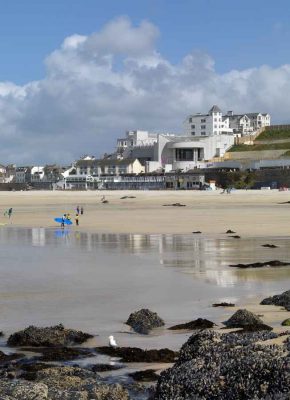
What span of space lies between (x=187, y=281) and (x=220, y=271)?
1998 millimetres

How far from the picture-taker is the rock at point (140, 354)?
323 inches

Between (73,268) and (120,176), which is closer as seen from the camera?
(73,268)

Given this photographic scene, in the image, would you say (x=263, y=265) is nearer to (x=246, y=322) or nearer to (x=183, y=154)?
(x=246, y=322)

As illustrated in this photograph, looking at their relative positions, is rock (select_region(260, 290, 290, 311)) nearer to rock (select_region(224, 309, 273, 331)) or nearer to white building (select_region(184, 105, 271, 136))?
rock (select_region(224, 309, 273, 331))

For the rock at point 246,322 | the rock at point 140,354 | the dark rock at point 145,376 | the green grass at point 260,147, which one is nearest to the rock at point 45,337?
the rock at point 140,354

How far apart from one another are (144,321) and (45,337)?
1.71 metres

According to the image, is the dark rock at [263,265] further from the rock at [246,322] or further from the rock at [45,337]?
the rock at [45,337]

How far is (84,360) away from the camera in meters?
8.44

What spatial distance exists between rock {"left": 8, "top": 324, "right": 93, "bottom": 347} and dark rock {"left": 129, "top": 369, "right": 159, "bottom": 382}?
2.09 meters

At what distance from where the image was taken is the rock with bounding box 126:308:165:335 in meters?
10.3

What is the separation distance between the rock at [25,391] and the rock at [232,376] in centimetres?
97

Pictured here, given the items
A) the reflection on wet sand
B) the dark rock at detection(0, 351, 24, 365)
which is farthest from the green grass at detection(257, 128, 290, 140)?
the dark rock at detection(0, 351, 24, 365)

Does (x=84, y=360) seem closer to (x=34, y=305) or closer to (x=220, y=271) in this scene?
(x=34, y=305)

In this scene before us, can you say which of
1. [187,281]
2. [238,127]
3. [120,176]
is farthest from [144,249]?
[238,127]
